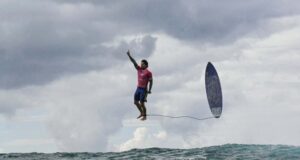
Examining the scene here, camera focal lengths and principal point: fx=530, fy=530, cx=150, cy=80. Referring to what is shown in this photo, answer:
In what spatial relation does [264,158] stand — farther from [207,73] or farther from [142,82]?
[207,73]

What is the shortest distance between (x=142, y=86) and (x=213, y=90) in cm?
673

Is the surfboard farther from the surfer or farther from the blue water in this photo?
the surfer

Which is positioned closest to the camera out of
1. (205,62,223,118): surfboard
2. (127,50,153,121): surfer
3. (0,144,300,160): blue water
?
(0,144,300,160): blue water

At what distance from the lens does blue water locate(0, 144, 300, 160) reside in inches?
1008

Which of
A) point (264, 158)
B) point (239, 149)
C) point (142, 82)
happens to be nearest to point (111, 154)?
point (142, 82)

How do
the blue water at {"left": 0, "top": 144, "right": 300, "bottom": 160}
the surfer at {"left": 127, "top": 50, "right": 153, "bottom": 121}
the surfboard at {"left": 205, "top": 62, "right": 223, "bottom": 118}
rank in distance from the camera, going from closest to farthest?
the blue water at {"left": 0, "top": 144, "right": 300, "bottom": 160}
the surfer at {"left": 127, "top": 50, "right": 153, "bottom": 121}
the surfboard at {"left": 205, "top": 62, "right": 223, "bottom": 118}

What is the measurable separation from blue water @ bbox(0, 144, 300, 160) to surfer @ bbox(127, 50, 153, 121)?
91.2 inches

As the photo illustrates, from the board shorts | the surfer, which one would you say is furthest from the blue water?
the board shorts

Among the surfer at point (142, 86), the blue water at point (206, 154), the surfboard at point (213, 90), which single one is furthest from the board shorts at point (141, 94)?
the surfboard at point (213, 90)

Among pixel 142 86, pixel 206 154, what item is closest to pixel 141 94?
pixel 142 86

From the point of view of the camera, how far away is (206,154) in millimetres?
26672

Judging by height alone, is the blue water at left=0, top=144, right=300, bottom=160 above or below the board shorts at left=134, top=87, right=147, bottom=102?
below

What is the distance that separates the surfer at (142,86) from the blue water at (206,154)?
7.60ft

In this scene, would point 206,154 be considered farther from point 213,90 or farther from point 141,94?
point 213,90
